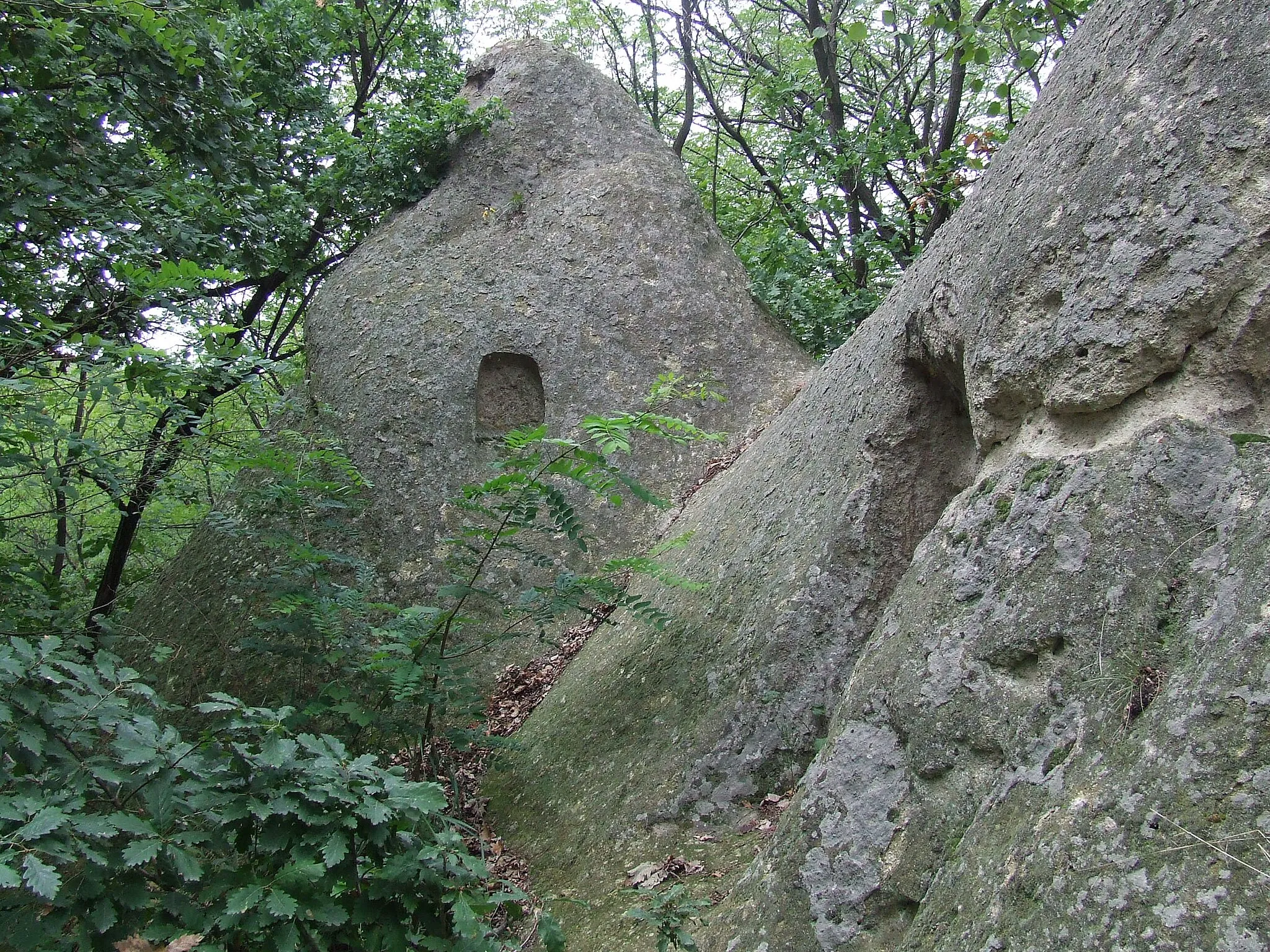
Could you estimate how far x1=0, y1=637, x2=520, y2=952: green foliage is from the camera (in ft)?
8.23

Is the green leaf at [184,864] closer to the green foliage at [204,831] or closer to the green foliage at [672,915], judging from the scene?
the green foliage at [204,831]

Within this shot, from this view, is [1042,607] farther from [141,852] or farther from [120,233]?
[120,233]

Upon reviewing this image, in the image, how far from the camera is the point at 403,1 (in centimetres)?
1102

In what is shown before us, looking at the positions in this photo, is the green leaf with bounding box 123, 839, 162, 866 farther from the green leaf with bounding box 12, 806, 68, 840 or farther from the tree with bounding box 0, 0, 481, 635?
the tree with bounding box 0, 0, 481, 635

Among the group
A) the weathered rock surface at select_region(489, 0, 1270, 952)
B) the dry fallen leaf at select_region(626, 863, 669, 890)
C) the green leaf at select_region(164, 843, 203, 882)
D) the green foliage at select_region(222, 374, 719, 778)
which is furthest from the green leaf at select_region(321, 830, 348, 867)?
the dry fallen leaf at select_region(626, 863, 669, 890)

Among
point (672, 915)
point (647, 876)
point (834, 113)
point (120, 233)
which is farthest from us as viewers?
point (834, 113)

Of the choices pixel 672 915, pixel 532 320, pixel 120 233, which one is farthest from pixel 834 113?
pixel 672 915

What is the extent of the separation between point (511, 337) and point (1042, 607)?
6081 millimetres

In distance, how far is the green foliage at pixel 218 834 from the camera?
2.51 meters

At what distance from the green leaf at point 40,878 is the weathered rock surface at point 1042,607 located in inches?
75.0

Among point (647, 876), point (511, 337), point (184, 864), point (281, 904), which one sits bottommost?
point (647, 876)

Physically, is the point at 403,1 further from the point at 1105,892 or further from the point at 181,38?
the point at 1105,892

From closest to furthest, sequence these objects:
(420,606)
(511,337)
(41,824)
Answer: (41,824) → (420,606) → (511,337)

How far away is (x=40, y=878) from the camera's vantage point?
2172 mm
